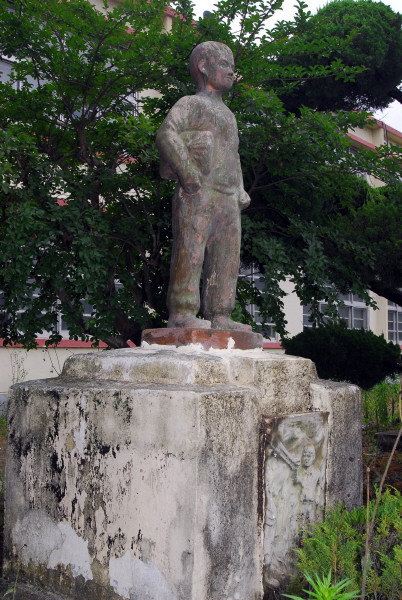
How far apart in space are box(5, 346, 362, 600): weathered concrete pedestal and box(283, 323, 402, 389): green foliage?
511cm

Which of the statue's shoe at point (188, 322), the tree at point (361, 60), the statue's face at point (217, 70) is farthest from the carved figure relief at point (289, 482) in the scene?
the tree at point (361, 60)

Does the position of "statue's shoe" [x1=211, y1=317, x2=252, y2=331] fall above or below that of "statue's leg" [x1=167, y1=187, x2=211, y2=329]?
below

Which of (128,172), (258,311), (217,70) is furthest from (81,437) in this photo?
(258,311)

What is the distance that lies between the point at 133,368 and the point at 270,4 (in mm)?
4243

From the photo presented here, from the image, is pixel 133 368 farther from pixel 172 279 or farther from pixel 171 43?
pixel 171 43

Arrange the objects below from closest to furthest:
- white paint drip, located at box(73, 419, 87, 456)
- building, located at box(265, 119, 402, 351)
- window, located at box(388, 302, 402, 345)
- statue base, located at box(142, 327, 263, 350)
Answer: white paint drip, located at box(73, 419, 87, 456) < statue base, located at box(142, 327, 263, 350) < building, located at box(265, 119, 402, 351) < window, located at box(388, 302, 402, 345)

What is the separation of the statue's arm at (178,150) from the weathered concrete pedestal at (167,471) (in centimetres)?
81

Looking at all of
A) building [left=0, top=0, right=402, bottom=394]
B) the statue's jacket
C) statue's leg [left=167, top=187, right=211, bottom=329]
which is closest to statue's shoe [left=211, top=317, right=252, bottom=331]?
statue's leg [left=167, top=187, right=211, bottom=329]

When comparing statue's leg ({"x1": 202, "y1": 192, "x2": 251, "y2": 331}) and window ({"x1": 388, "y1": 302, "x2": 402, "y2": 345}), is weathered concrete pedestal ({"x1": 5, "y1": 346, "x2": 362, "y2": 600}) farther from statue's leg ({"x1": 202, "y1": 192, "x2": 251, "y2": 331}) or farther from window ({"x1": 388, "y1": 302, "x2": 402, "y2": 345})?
window ({"x1": 388, "y1": 302, "x2": 402, "y2": 345})

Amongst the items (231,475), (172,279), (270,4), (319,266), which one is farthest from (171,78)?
(231,475)

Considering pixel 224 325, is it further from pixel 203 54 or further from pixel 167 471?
pixel 203 54

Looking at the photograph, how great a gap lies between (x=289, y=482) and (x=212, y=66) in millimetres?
2036

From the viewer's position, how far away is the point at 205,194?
9.93ft

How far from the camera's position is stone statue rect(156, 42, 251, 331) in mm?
2975
